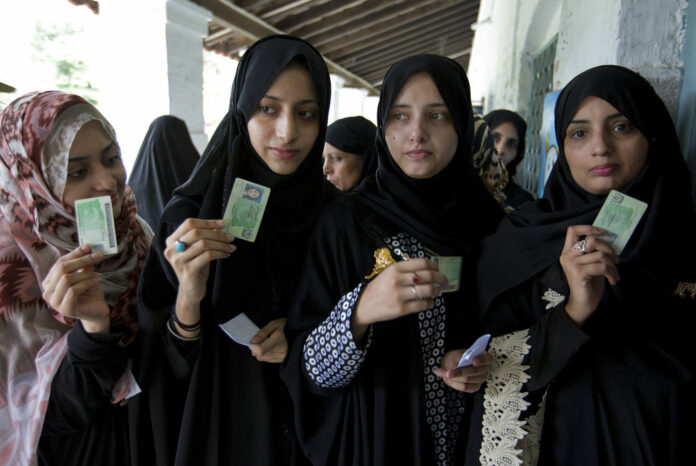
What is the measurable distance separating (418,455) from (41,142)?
1612 millimetres

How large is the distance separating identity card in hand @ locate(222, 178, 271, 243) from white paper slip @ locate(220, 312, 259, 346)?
27 cm

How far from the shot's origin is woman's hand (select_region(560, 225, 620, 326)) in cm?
115

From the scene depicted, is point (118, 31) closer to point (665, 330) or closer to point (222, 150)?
point (222, 150)

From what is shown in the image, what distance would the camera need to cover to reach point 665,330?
4.28 ft

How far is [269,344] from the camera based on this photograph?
137cm

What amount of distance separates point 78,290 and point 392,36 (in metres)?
10.5

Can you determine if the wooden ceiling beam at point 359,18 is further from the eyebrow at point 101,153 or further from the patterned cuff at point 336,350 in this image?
the patterned cuff at point 336,350

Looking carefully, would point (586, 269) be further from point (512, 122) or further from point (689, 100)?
point (512, 122)

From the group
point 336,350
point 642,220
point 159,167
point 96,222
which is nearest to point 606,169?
point 642,220

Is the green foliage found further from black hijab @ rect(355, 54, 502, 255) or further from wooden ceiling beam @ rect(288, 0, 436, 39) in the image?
black hijab @ rect(355, 54, 502, 255)

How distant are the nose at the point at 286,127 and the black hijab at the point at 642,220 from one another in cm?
83

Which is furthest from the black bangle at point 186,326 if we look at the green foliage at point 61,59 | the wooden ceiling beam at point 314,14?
the green foliage at point 61,59

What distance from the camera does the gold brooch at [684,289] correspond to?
1312 millimetres

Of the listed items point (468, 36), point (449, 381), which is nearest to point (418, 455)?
point (449, 381)
